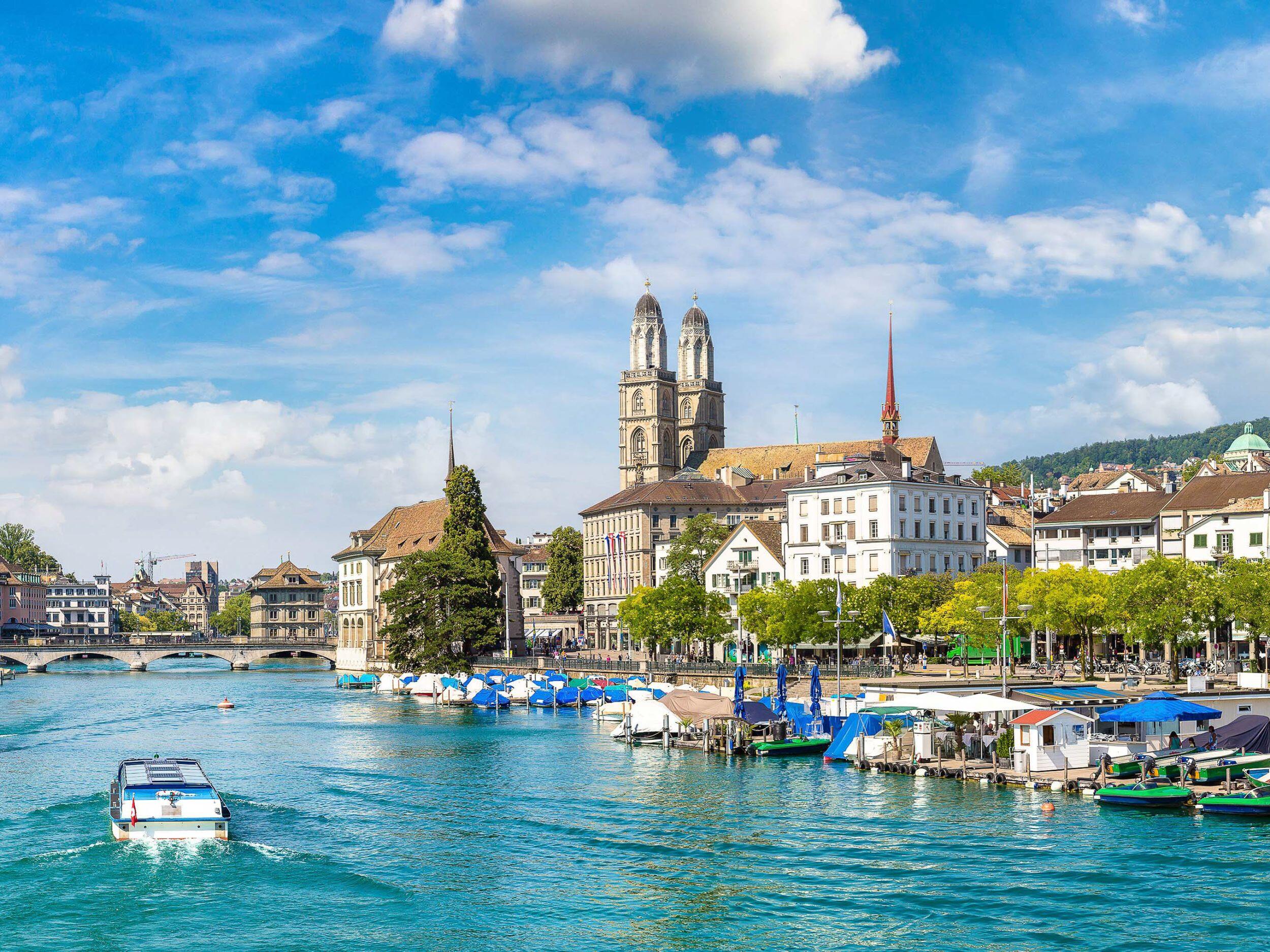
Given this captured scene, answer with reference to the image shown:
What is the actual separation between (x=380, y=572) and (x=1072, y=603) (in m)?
103

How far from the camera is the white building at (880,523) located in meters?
107

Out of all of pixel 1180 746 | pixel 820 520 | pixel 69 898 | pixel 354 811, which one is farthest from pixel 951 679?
pixel 69 898

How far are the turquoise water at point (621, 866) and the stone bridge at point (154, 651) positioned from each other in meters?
112

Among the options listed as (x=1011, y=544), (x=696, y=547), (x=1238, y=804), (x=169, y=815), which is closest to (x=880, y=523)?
(x=1011, y=544)

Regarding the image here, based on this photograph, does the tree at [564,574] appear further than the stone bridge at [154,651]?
Yes

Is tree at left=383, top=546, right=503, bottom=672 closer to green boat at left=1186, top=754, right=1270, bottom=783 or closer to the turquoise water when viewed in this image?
the turquoise water

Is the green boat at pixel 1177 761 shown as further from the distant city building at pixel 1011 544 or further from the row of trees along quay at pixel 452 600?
the row of trees along quay at pixel 452 600

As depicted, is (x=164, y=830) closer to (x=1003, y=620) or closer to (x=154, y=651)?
(x=1003, y=620)

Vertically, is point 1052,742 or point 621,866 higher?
point 1052,742

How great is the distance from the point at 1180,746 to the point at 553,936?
30852 millimetres

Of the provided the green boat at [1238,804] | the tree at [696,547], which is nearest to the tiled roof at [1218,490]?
the tree at [696,547]

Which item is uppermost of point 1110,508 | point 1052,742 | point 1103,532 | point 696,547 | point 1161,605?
point 1110,508

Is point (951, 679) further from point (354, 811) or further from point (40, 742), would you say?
point (40, 742)

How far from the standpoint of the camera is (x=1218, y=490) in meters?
105
